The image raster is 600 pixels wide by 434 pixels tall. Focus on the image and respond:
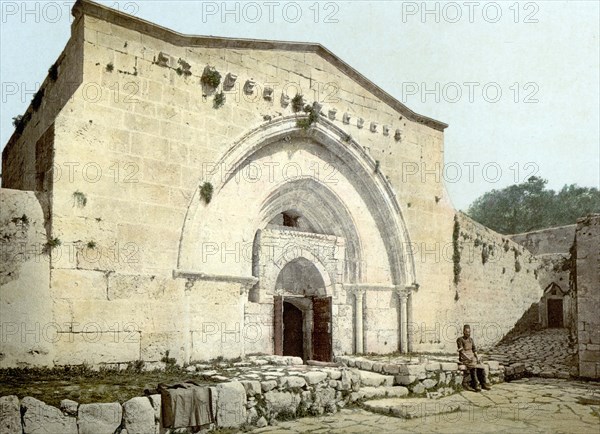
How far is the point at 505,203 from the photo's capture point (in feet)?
141

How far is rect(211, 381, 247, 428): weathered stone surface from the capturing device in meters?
6.26

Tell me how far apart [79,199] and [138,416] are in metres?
3.39

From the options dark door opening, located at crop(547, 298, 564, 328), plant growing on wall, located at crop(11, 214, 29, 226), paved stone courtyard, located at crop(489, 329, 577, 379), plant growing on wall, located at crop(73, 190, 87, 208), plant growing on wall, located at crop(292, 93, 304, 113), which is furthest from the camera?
dark door opening, located at crop(547, 298, 564, 328)

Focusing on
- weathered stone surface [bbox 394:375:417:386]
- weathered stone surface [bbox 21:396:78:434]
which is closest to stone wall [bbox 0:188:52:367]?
weathered stone surface [bbox 21:396:78:434]

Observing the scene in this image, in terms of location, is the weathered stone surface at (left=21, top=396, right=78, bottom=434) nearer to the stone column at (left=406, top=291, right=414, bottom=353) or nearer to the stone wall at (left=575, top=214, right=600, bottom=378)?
the stone column at (left=406, top=291, right=414, bottom=353)

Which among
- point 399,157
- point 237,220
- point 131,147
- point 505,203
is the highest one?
point 505,203

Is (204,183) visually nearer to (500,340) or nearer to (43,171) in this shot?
(43,171)

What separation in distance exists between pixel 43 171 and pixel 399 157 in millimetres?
7847

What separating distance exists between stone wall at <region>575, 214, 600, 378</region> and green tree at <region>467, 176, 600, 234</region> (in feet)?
104

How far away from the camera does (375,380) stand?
870 centimetres

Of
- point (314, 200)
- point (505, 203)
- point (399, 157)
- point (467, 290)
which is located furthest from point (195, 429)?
point (505, 203)

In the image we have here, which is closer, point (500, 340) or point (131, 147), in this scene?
point (131, 147)

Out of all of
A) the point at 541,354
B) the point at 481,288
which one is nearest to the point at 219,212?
the point at 481,288

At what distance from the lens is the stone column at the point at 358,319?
1158 centimetres
